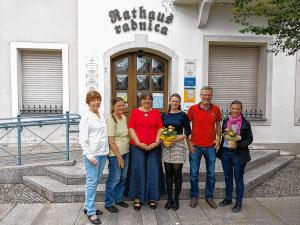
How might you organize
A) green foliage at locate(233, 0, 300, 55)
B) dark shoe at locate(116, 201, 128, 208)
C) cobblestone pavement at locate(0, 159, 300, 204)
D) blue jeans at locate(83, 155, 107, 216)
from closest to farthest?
green foliage at locate(233, 0, 300, 55) < blue jeans at locate(83, 155, 107, 216) < dark shoe at locate(116, 201, 128, 208) < cobblestone pavement at locate(0, 159, 300, 204)

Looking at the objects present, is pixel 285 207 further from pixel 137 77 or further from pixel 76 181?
pixel 137 77

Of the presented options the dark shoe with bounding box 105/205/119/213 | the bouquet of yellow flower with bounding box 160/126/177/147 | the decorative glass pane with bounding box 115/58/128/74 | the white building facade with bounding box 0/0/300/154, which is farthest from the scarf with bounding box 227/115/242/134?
the decorative glass pane with bounding box 115/58/128/74

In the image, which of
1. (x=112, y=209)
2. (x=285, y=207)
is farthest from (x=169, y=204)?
(x=285, y=207)

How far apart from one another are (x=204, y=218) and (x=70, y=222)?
6.17 ft

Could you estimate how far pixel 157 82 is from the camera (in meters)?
7.48

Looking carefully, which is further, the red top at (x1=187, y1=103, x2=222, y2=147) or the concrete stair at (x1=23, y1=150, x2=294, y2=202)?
the concrete stair at (x1=23, y1=150, x2=294, y2=202)

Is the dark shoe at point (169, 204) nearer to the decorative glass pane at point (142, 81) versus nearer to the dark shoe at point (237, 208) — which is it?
the dark shoe at point (237, 208)

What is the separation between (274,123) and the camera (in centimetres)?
750

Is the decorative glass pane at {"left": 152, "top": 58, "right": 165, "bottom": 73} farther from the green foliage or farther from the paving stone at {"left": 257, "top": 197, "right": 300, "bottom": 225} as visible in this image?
the paving stone at {"left": 257, "top": 197, "right": 300, "bottom": 225}

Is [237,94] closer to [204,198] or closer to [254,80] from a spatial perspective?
[254,80]

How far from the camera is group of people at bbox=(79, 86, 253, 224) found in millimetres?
4051

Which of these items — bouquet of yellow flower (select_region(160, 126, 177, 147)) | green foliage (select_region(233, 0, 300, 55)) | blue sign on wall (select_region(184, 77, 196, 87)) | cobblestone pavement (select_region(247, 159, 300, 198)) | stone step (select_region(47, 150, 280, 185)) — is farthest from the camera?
blue sign on wall (select_region(184, 77, 196, 87))

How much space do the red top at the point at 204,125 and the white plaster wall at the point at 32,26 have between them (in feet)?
13.1

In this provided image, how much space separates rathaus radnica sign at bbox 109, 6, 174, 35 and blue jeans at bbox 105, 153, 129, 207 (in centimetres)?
372
